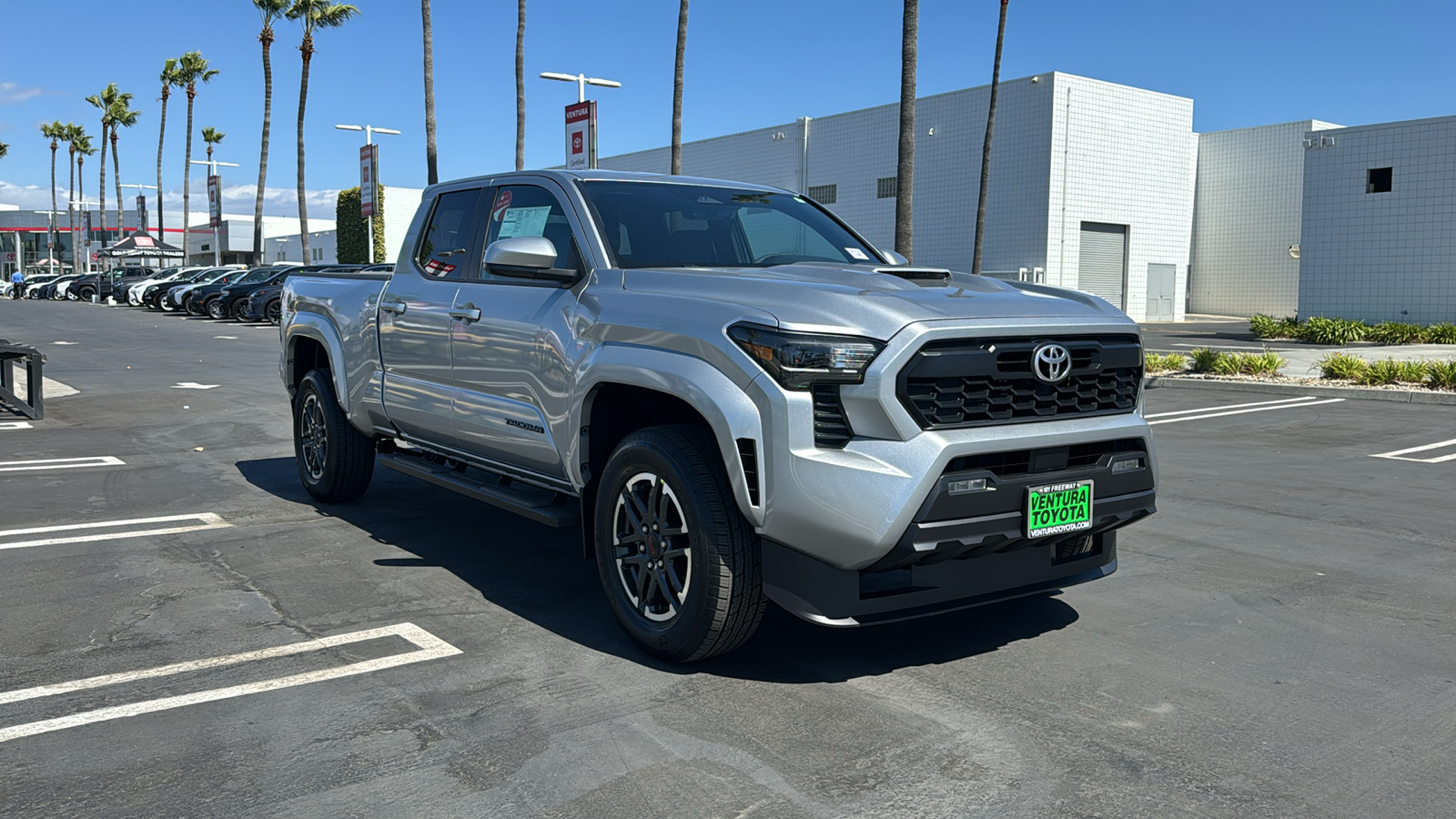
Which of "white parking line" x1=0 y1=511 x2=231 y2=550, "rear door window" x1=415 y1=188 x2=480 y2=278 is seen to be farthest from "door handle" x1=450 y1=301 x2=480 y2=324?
"white parking line" x1=0 y1=511 x2=231 y2=550

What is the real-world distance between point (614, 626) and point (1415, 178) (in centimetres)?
3325

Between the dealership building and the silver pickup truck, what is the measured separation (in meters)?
32.1

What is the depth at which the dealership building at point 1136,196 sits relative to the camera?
3312 centimetres

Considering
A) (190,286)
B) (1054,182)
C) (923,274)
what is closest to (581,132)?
(923,274)

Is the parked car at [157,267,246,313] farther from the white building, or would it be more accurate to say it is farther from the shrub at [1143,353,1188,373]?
the shrub at [1143,353,1188,373]

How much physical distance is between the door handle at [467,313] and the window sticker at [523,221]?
0.38 meters

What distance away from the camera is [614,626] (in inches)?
198

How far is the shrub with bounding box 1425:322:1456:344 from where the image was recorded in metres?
Answer: 26.5

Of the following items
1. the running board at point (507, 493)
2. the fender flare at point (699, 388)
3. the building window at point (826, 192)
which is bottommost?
the running board at point (507, 493)

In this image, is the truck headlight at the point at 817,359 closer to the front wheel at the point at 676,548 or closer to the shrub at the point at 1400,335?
the front wheel at the point at 676,548

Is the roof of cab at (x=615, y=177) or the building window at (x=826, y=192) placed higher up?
the building window at (x=826, y=192)

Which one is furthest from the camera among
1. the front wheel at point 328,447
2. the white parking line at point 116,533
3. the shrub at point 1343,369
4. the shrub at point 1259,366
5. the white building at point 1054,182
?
the white building at point 1054,182

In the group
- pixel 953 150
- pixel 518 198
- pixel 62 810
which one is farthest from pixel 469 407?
pixel 953 150

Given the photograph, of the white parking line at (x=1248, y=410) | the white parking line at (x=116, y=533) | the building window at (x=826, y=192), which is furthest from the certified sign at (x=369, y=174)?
the white parking line at (x=116, y=533)
